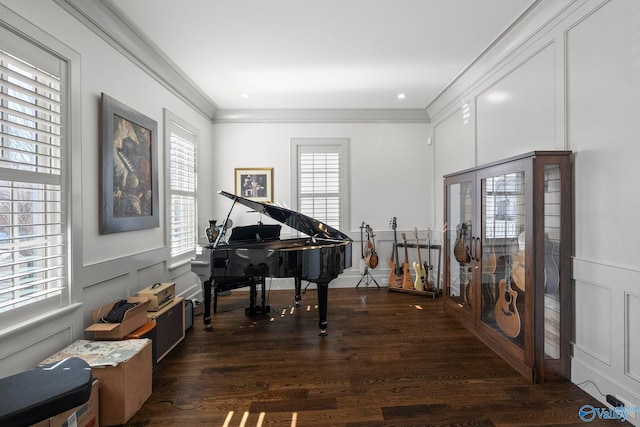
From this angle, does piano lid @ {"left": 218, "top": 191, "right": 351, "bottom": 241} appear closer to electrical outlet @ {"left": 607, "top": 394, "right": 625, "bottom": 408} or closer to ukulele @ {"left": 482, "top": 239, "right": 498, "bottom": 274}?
ukulele @ {"left": 482, "top": 239, "right": 498, "bottom": 274}

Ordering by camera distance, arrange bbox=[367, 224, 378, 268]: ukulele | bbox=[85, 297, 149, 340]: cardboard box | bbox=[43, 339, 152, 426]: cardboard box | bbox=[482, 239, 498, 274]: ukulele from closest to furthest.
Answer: bbox=[43, 339, 152, 426]: cardboard box
bbox=[85, 297, 149, 340]: cardboard box
bbox=[482, 239, 498, 274]: ukulele
bbox=[367, 224, 378, 268]: ukulele

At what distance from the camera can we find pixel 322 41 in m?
2.76

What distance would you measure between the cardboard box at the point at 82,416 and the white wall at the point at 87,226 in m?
0.44

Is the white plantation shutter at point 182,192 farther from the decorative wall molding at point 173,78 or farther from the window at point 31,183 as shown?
the window at point 31,183

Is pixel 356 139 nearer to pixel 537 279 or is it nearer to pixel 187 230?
pixel 187 230

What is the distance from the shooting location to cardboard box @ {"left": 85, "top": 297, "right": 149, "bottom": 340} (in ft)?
6.73

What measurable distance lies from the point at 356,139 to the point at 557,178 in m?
2.99

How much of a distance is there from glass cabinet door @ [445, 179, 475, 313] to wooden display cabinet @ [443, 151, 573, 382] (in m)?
0.04

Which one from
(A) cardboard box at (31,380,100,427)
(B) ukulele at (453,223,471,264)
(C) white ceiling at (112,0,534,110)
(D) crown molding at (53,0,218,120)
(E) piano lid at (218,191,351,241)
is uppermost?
(C) white ceiling at (112,0,534,110)

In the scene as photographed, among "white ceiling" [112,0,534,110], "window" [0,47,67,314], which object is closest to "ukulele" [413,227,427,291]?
"white ceiling" [112,0,534,110]

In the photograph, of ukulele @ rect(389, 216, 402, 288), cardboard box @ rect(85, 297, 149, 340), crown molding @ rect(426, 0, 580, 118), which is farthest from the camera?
ukulele @ rect(389, 216, 402, 288)

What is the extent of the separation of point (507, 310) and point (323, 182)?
304cm

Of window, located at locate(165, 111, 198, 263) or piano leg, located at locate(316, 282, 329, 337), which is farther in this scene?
window, located at locate(165, 111, 198, 263)
